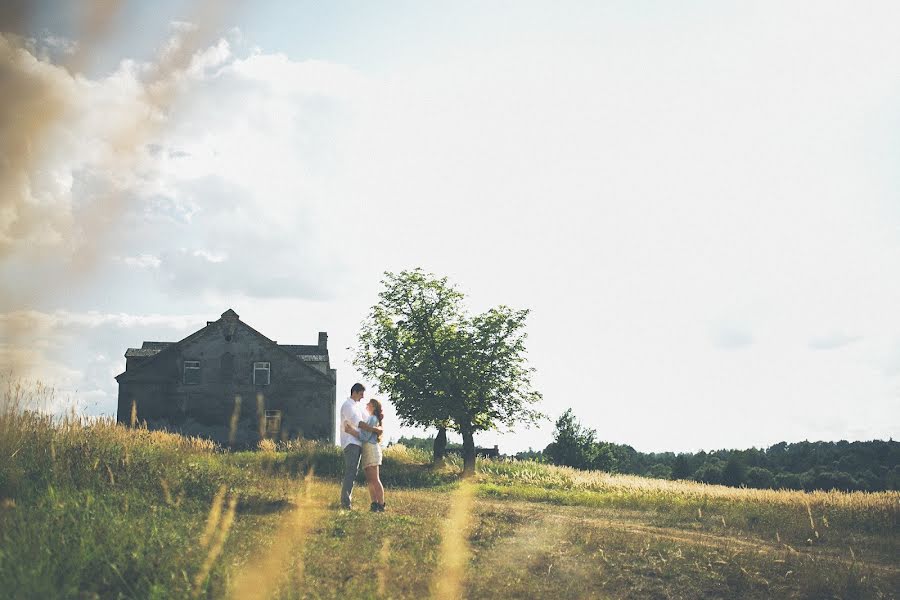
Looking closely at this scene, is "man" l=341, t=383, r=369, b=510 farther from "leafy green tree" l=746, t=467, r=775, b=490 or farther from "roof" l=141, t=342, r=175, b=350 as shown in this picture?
"leafy green tree" l=746, t=467, r=775, b=490

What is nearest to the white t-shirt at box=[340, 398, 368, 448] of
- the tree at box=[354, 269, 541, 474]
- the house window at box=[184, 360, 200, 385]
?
the tree at box=[354, 269, 541, 474]

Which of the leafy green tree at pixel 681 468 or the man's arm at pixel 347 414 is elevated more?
the man's arm at pixel 347 414

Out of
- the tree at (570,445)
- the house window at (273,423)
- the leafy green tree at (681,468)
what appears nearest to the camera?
the house window at (273,423)

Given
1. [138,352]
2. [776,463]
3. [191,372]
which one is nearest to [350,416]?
[191,372]

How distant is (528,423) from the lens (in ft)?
105

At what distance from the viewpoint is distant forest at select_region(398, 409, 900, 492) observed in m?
64.8

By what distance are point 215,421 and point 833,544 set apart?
35.2m

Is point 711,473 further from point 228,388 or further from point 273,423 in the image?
point 228,388

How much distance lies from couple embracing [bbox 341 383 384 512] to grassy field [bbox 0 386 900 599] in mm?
807

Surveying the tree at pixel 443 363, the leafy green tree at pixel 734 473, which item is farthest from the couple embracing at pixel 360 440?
the leafy green tree at pixel 734 473

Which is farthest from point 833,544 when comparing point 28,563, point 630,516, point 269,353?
Result: point 269,353

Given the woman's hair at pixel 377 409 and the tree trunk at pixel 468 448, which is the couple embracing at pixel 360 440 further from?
the tree trunk at pixel 468 448

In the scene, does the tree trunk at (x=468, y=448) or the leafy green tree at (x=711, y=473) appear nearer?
the tree trunk at (x=468, y=448)

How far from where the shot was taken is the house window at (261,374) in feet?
133
